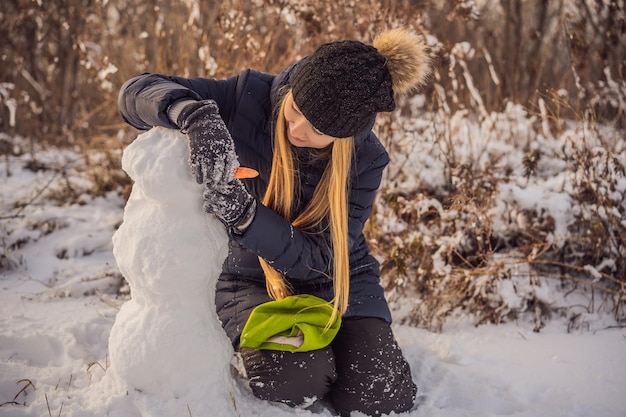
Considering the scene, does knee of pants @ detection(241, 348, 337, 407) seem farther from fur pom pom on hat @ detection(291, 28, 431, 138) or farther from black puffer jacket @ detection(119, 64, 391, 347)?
fur pom pom on hat @ detection(291, 28, 431, 138)

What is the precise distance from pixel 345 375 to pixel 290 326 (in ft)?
0.98

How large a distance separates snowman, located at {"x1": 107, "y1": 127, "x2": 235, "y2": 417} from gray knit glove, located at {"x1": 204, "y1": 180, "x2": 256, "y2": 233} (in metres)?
0.04

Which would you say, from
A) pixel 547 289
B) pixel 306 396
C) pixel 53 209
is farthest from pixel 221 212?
pixel 53 209

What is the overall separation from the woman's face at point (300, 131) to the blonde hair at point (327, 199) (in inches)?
1.4

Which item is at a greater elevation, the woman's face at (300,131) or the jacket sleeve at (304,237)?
the woman's face at (300,131)

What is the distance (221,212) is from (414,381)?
1107 millimetres

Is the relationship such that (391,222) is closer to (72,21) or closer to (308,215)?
(308,215)

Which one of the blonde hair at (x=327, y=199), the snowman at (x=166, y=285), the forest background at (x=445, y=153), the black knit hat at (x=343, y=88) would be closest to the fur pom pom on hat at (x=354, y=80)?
the black knit hat at (x=343, y=88)

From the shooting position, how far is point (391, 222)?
2734 millimetres

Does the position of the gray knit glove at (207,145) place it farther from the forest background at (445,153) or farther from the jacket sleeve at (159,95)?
the forest background at (445,153)

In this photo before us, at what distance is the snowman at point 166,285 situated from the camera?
150 centimetres

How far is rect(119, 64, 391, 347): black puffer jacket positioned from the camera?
1898 mm

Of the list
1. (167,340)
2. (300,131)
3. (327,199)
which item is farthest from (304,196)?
(167,340)

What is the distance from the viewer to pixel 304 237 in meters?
1.84
